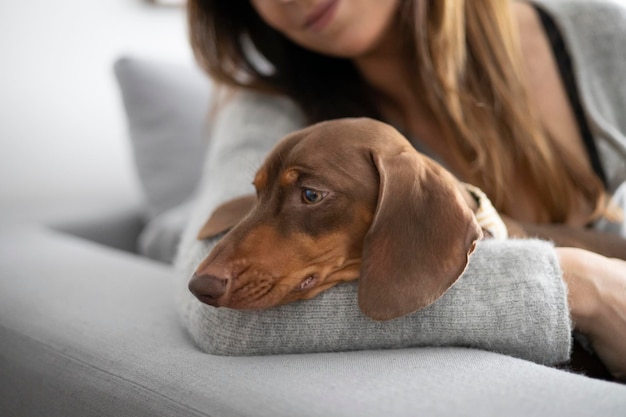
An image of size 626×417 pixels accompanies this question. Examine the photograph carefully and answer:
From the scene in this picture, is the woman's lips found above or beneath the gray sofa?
above

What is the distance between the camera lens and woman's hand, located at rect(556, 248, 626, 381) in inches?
44.8

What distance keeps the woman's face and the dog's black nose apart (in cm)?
78

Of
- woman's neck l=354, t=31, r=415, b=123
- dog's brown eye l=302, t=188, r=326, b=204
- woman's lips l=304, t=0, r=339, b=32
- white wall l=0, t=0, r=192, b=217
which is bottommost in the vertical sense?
white wall l=0, t=0, r=192, b=217

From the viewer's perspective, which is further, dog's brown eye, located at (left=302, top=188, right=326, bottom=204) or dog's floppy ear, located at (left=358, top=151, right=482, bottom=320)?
dog's brown eye, located at (left=302, top=188, right=326, bottom=204)

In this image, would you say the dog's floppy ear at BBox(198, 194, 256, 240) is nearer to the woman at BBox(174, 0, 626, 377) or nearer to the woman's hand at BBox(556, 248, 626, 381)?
the woman at BBox(174, 0, 626, 377)

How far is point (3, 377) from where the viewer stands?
1.27 m

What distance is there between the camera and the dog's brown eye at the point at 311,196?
1152 mm

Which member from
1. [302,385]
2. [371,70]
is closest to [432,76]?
[371,70]

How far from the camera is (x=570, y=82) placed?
175 cm

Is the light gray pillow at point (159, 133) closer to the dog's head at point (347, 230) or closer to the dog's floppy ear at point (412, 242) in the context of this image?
the dog's head at point (347, 230)

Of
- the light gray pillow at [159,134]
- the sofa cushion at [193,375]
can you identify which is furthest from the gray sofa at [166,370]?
the light gray pillow at [159,134]

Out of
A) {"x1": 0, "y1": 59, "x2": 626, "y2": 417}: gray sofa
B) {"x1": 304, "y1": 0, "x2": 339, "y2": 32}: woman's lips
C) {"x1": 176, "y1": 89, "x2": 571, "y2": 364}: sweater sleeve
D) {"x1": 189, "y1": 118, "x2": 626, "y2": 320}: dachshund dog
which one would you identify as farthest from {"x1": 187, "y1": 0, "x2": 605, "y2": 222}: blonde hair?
{"x1": 0, "y1": 59, "x2": 626, "y2": 417}: gray sofa

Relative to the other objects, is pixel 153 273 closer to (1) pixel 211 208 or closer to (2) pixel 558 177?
(1) pixel 211 208

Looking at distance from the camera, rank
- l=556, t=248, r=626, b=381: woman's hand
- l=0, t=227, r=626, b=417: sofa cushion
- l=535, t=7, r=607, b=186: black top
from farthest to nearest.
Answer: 1. l=535, t=7, r=607, b=186: black top
2. l=556, t=248, r=626, b=381: woman's hand
3. l=0, t=227, r=626, b=417: sofa cushion
